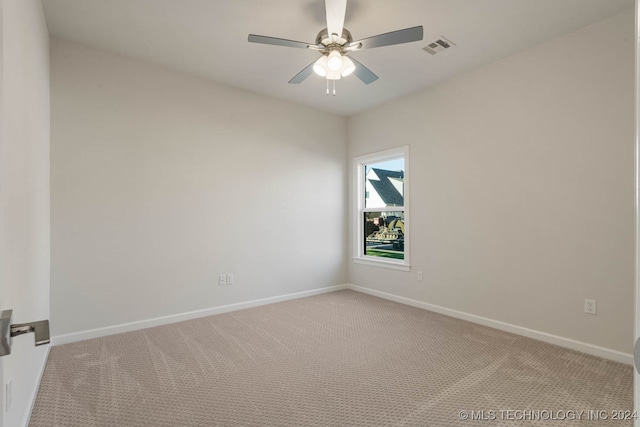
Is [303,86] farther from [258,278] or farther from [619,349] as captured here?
[619,349]

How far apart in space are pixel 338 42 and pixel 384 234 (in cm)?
289

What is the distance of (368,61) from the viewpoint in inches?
130

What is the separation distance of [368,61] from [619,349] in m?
3.33

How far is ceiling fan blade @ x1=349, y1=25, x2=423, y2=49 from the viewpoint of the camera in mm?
2131

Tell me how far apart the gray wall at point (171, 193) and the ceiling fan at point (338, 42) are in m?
1.62

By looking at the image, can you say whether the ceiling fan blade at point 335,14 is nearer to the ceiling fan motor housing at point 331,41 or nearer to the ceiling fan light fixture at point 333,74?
the ceiling fan motor housing at point 331,41

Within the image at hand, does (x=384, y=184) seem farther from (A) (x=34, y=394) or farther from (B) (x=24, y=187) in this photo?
(A) (x=34, y=394)

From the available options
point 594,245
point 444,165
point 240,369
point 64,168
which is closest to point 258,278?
point 240,369

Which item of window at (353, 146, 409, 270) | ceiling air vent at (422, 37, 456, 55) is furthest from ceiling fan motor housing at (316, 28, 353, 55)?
window at (353, 146, 409, 270)

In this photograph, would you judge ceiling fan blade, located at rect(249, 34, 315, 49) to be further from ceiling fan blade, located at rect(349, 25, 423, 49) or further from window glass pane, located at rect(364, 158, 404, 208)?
window glass pane, located at rect(364, 158, 404, 208)

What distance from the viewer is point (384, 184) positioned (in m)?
4.75

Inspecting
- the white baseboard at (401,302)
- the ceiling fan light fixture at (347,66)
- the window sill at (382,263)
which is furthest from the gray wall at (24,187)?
the window sill at (382,263)

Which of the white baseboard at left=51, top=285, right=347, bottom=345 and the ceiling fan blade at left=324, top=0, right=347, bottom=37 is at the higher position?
the ceiling fan blade at left=324, top=0, right=347, bottom=37

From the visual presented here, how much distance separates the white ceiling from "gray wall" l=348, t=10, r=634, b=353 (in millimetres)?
329
